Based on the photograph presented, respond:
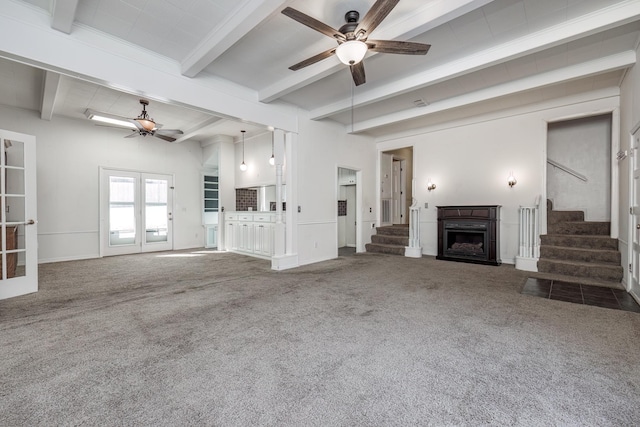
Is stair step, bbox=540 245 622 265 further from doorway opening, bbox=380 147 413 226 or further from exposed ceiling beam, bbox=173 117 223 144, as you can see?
exposed ceiling beam, bbox=173 117 223 144

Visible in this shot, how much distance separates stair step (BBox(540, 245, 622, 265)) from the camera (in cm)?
437

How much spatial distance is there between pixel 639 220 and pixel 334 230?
4.59m

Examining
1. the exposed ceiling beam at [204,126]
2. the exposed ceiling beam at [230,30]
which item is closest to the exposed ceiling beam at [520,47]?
the exposed ceiling beam at [230,30]

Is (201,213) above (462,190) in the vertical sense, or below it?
below

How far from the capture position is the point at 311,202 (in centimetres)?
582

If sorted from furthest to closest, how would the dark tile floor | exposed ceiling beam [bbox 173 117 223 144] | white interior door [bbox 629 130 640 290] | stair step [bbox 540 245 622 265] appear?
exposed ceiling beam [bbox 173 117 223 144] < stair step [bbox 540 245 622 265] < white interior door [bbox 629 130 640 290] < the dark tile floor

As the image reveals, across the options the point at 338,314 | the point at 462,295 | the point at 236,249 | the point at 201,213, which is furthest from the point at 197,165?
the point at 462,295

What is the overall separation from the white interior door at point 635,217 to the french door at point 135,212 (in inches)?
356

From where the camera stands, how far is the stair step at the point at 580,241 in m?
4.60

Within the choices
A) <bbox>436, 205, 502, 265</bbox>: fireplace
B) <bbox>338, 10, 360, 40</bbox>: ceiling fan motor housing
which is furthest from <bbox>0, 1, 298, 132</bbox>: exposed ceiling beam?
<bbox>436, 205, 502, 265</bbox>: fireplace

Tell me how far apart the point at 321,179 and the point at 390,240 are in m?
2.45

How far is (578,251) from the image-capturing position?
4.68 m

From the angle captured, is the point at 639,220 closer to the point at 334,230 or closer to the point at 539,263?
the point at 539,263

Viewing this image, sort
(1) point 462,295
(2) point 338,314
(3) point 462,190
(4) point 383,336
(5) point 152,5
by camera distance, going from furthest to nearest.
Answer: (3) point 462,190
(1) point 462,295
(2) point 338,314
(5) point 152,5
(4) point 383,336
